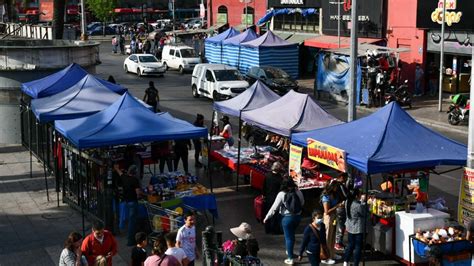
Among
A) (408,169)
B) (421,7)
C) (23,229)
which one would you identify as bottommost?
(23,229)

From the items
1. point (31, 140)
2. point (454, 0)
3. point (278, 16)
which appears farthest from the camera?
point (278, 16)

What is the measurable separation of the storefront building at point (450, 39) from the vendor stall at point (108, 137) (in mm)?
A: 18825

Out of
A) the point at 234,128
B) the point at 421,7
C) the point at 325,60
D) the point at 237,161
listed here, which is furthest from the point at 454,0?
the point at 237,161

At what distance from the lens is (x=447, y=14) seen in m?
31.0

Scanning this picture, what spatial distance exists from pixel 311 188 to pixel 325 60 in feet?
60.9

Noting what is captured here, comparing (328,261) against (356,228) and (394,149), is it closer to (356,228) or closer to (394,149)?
(356,228)

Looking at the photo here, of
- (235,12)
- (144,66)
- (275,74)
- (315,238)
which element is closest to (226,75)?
(275,74)

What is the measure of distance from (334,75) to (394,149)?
20054mm

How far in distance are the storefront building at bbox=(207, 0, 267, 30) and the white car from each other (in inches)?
373

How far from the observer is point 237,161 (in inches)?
717

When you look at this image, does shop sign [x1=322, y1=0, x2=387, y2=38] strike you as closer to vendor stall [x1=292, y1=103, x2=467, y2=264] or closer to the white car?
the white car

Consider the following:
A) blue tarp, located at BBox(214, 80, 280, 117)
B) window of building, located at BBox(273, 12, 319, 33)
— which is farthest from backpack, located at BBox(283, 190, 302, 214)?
window of building, located at BBox(273, 12, 319, 33)

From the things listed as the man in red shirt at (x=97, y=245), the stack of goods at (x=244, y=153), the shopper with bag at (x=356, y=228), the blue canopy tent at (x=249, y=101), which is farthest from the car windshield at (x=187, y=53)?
the man in red shirt at (x=97, y=245)

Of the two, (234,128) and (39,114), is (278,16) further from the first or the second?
(39,114)
